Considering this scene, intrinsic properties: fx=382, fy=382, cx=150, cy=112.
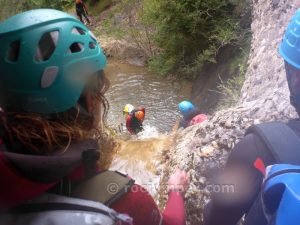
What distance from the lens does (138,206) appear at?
1399 millimetres

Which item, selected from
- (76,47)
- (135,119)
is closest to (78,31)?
(76,47)

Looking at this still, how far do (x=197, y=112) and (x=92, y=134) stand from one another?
4.76 metres

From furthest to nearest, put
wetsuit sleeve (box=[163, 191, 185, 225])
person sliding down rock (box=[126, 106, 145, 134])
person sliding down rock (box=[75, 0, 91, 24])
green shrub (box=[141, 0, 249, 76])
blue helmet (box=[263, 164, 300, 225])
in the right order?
person sliding down rock (box=[75, 0, 91, 24]) → green shrub (box=[141, 0, 249, 76]) → person sliding down rock (box=[126, 106, 145, 134]) → wetsuit sleeve (box=[163, 191, 185, 225]) → blue helmet (box=[263, 164, 300, 225])

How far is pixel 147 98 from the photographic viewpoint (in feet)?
34.5

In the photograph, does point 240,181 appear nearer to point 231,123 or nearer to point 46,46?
point 46,46

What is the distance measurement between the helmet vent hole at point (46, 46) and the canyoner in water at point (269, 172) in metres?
0.79

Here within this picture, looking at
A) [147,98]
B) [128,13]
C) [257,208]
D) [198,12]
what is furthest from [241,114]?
[128,13]

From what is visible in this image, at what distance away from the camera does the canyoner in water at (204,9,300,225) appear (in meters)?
1.13

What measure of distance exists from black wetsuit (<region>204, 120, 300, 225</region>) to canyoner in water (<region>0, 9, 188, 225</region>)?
40cm

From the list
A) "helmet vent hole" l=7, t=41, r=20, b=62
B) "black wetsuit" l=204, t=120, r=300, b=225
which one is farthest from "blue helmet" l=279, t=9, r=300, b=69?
"helmet vent hole" l=7, t=41, r=20, b=62

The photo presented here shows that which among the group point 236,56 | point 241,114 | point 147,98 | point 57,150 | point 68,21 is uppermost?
point 68,21

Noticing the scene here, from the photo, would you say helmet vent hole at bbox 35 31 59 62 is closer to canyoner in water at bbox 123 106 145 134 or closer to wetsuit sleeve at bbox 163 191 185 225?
wetsuit sleeve at bbox 163 191 185 225

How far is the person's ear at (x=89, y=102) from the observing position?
144 centimetres

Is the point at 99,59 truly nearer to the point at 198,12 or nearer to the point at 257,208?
the point at 257,208
